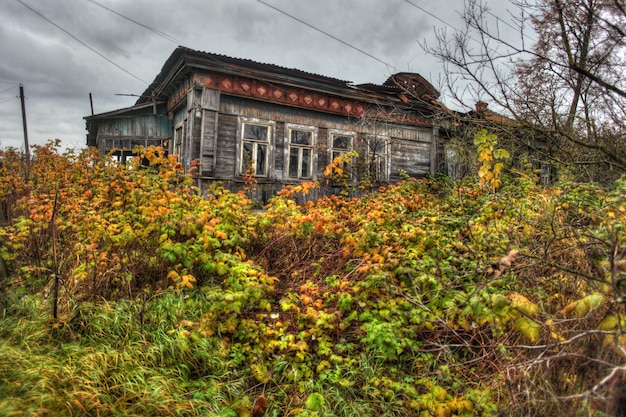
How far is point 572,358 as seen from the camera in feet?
5.97

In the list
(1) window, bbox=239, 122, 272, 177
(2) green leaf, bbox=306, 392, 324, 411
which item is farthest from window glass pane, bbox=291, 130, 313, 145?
(2) green leaf, bbox=306, 392, 324, 411

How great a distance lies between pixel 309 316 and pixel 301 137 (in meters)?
7.87

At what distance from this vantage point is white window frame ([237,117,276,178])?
9.51 metres

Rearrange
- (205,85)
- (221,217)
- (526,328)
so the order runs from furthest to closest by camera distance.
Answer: (205,85) → (221,217) → (526,328)

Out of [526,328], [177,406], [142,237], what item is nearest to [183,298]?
[142,237]

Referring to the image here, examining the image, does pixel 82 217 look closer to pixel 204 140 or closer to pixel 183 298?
pixel 183 298

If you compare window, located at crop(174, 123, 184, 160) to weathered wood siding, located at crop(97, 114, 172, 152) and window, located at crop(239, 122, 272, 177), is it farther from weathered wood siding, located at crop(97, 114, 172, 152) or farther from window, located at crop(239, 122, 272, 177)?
window, located at crop(239, 122, 272, 177)

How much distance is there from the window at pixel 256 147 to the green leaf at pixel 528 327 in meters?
8.36

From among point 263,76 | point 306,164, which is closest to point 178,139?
point 263,76

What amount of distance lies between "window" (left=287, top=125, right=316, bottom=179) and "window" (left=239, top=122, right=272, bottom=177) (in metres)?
0.67

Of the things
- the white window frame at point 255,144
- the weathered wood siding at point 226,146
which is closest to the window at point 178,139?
the weathered wood siding at point 226,146

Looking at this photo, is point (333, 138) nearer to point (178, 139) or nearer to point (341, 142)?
point (341, 142)

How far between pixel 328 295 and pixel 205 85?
7.12 m

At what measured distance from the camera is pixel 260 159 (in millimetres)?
9836
